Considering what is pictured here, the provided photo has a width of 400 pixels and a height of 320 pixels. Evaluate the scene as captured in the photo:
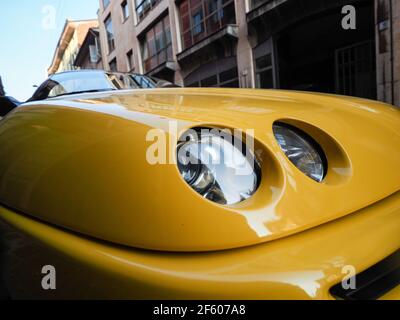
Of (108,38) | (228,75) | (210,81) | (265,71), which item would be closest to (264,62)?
(265,71)

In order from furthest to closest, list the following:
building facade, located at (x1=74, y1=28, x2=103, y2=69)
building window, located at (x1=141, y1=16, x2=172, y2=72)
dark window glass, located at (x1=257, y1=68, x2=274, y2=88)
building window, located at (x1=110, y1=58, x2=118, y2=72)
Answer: building facade, located at (x1=74, y1=28, x2=103, y2=69) < building window, located at (x1=110, y1=58, x2=118, y2=72) < building window, located at (x1=141, y1=16, x2=172, y2=72) < dark window glass, located at (x1=257, y1=68, x2=274, y2=88)

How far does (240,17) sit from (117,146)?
11527mm

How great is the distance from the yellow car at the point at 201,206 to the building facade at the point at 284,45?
7.19 metres

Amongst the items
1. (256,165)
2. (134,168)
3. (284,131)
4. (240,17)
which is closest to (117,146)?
(134,168)

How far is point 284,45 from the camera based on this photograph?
10.3 m

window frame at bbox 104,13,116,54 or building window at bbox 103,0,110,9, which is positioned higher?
building window at bbox 103,0,110,9

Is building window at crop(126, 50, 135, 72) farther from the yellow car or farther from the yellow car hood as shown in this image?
the yellow car

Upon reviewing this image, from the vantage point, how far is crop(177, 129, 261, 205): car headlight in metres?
0.78

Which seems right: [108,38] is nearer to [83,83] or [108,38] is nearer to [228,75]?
[228,75]

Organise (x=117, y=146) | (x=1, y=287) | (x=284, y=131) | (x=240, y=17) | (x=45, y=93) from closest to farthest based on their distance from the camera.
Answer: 1. (x=117, y=146)
2. (x=284, y=131)
3. (x=1, y=287)
4. (x=45, y=93)
5. (x=240, y=17)

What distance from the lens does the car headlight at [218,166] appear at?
0.78 meters

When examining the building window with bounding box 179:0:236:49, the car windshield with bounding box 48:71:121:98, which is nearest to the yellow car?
the car windshield with bounding box 48:71:121:98

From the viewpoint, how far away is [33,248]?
2.93 feet

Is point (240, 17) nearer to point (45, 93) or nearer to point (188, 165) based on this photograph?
point (45, 93)
